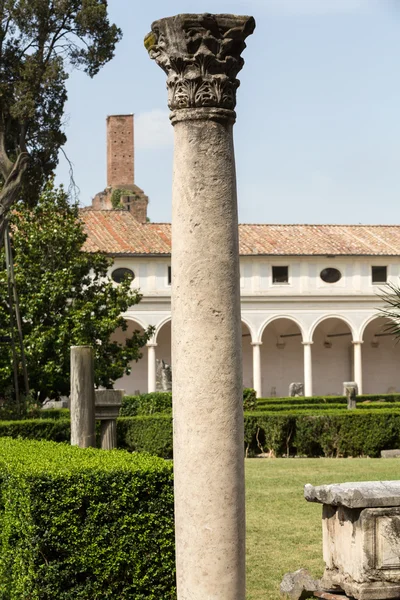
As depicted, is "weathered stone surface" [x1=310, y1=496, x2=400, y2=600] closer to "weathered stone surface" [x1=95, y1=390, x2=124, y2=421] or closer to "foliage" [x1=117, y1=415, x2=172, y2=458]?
"weathered stone surface" [x1=95, y1=390, x2=124, y2=421]

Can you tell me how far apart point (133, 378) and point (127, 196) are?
12.1m

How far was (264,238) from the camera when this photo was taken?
136 ft

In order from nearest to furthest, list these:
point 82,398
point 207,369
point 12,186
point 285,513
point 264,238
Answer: point 207,369
point 82,398
point 285,513
point 12,186
point 264,238

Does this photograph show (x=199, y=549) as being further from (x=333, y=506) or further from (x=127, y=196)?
(x=127, y=196)

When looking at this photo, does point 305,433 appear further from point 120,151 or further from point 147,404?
Result: point 120,151

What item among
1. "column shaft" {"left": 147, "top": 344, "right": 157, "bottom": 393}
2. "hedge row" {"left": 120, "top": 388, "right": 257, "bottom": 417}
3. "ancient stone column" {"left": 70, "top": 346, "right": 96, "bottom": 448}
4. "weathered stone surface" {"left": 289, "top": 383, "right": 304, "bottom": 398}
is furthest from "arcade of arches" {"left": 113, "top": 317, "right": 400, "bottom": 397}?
"ancient stone column" {"left": 70, "top": 346, "right": 96, "bottom": 448}

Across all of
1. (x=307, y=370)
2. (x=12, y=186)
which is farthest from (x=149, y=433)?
(x=307, y=370)

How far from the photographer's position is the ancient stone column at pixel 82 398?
9523mm

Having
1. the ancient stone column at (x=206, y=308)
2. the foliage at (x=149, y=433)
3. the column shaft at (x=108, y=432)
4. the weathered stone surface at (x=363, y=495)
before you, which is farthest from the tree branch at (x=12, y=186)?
the ancient stone column at (x=206, y=308)

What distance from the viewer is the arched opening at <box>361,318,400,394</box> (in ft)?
143

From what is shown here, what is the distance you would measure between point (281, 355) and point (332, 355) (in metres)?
2.17

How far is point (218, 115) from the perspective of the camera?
4.50 meters

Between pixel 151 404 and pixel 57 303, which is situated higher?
pixel 57 303

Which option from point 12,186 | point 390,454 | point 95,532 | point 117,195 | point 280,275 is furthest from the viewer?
point 117,195
